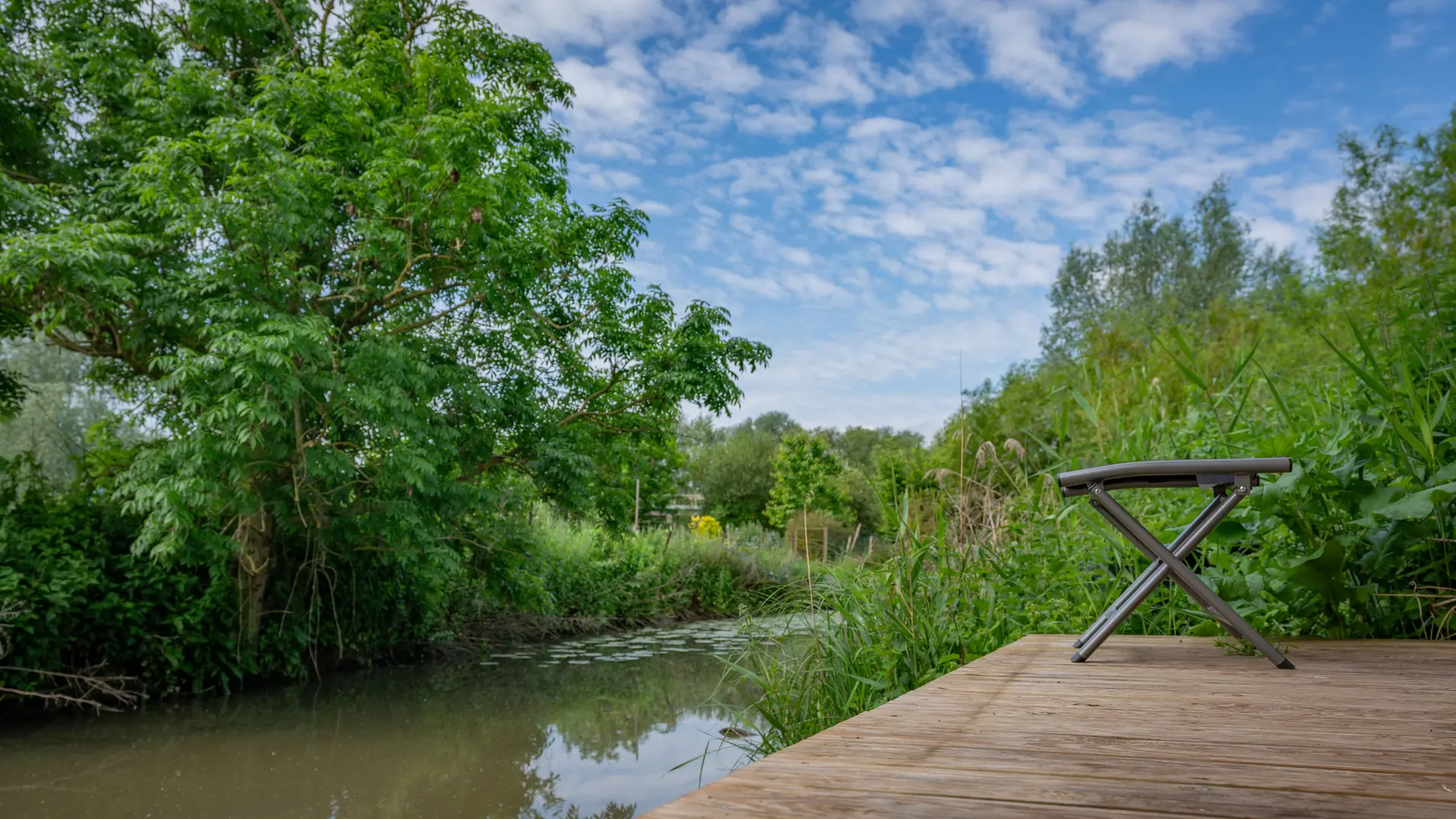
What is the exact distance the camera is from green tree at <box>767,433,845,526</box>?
1908 cm

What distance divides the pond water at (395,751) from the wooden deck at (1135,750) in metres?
1.81

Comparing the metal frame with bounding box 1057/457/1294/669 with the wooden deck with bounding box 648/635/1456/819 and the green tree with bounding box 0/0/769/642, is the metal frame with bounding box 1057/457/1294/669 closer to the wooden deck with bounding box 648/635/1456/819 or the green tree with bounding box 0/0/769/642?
the wooden deck with bounding box 648/635/1456/819

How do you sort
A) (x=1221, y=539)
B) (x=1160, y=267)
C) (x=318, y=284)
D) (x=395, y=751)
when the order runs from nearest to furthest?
(x=1221, y=539), (x=395, y=751), (x=318, y=284), (x=1160, y=267)

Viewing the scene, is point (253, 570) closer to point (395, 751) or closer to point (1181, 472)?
point (395, 751)

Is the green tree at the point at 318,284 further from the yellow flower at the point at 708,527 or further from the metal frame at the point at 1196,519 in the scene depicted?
the yellow flower at the point at 708,527

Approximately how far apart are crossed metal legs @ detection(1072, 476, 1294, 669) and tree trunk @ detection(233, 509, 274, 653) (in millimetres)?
7206

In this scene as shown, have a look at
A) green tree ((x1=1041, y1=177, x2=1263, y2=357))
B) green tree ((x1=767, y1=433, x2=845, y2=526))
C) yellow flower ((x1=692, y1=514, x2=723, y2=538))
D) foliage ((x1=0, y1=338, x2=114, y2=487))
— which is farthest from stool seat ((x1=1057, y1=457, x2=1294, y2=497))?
green tree ((x1=1041, y1=177, x2=1263, y2=357))

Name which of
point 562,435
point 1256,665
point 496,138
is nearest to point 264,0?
point 496,138

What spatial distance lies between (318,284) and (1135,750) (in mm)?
7236

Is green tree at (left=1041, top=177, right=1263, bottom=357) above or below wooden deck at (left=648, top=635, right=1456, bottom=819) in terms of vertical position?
above

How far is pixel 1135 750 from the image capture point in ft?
3.55

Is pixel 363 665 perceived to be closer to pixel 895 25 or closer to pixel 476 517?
pixel 476 517

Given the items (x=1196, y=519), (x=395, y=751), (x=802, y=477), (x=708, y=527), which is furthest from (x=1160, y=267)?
(x=1196, y=519)

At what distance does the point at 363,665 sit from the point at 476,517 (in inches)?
69.6
